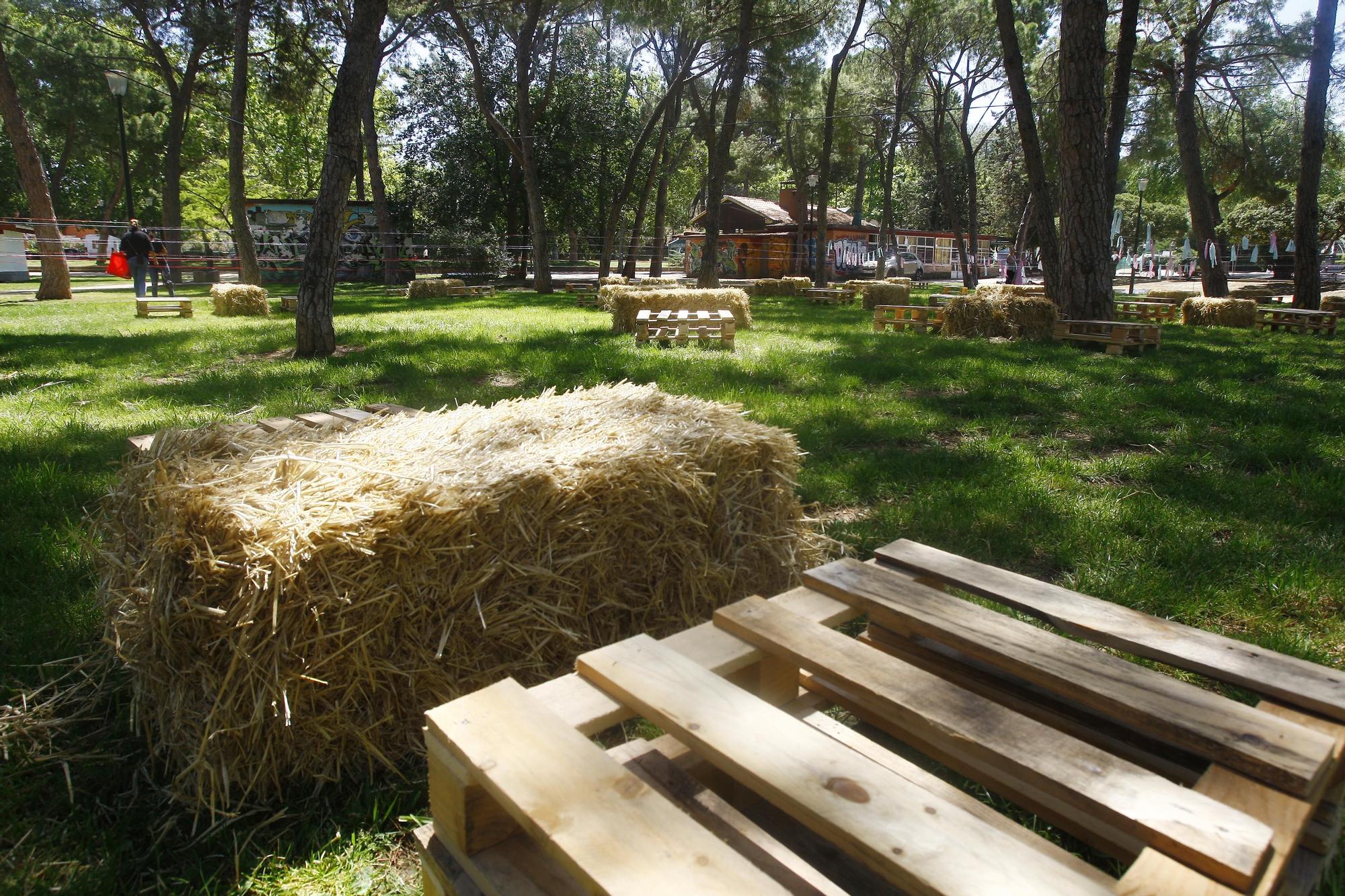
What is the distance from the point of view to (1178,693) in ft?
5.48

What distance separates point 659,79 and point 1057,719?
46.2 m

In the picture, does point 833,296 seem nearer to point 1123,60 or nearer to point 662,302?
point 1123,60

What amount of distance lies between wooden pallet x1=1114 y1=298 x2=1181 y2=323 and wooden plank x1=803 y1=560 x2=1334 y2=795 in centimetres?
1681

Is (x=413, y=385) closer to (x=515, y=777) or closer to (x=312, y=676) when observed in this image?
(x=312, y=676)

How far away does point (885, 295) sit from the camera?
19594mm

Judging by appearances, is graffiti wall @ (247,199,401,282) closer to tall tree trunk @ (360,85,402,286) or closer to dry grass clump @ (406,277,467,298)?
tall tree trunk @ (360,85,402,286)

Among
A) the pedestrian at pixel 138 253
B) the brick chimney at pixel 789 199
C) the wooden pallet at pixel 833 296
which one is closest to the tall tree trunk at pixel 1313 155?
the wooden pallet at pixel 833 296

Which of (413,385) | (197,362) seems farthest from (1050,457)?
(197,362)

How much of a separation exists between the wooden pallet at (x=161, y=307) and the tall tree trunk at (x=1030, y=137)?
15.8 metres

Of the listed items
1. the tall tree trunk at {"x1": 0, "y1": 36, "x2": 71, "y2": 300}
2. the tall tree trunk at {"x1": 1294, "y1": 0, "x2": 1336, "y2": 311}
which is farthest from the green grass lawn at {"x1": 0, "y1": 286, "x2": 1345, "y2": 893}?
the tall tree trunk at {"x1": 0, "y1": 36, "x2": 71, "y2": 300}

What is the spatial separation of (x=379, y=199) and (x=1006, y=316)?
21728 millimetres

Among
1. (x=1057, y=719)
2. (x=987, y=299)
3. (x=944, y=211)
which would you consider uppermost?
(x=944, y=211)

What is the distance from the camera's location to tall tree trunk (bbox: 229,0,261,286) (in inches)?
717

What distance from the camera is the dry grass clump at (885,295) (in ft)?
62.8
